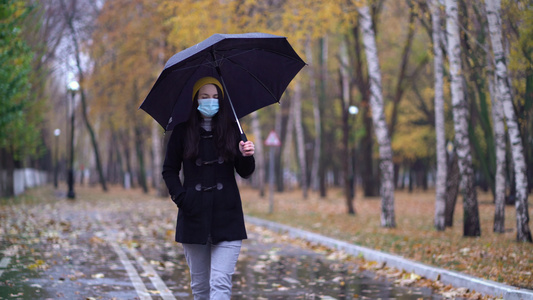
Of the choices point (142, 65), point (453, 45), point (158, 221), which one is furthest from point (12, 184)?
point (453, 45)

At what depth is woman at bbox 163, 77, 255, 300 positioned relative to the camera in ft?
15.8

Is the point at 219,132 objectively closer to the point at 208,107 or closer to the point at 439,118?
the point at 208,107

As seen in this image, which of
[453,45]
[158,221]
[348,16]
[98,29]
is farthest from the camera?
[98,29]

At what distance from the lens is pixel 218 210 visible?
487 centimetres

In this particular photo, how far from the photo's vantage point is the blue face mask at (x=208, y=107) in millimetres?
4956

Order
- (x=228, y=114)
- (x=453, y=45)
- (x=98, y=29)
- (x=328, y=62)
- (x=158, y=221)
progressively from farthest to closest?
(x=328, y=62) → (x=98, y=29) → (x=158, y=221) → (x=453, y=45) → (x=228, y=114)

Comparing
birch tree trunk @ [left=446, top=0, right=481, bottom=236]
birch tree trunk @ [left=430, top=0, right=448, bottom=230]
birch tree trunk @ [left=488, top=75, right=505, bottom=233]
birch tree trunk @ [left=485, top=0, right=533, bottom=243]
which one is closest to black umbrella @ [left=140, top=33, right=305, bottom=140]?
birch tree trunk @ [left=485, top=0, right=533, bottom=243]

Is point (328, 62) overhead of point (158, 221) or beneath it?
overhead

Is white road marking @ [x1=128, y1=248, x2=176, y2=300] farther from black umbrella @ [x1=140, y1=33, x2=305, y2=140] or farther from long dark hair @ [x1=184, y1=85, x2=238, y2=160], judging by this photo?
long dark hair @ [x1=184, y1=85, x2=238, y2=160]

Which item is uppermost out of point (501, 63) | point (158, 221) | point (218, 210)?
point (501, 63)

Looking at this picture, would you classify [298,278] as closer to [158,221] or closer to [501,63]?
[501,63]

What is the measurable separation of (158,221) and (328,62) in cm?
2933

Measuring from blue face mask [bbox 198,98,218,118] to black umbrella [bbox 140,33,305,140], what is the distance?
0.91 ft

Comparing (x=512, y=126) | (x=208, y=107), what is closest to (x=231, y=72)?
(x=208, y=107)
